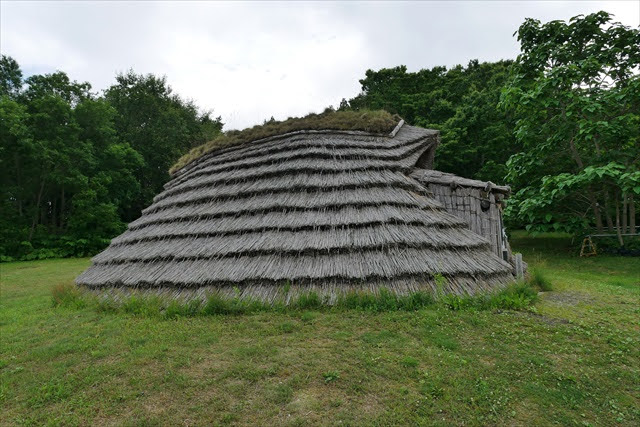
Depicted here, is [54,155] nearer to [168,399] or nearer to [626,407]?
[168,399]

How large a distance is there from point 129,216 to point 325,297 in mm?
27936

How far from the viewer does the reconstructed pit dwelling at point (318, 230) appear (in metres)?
4.88

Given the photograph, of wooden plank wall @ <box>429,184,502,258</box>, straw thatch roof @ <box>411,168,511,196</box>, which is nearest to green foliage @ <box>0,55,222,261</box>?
straw thatch roof @ <box>411,168,511,196</box>

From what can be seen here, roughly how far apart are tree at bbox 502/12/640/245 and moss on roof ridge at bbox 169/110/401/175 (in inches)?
222

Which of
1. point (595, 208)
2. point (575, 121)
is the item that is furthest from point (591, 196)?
point (575, 121)

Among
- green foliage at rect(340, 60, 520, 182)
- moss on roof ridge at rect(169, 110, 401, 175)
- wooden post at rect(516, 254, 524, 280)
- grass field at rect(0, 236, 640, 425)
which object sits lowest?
grass field at rect(0, 236, 640, 425)

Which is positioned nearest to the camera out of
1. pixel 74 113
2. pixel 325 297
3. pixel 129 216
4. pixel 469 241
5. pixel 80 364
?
pixel 80 364

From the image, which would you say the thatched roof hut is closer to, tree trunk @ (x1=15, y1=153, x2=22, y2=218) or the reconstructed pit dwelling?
the reconstructed pit dwelling

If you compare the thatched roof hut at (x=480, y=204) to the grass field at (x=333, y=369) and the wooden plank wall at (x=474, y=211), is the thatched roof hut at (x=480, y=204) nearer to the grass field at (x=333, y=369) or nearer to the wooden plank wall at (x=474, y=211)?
the wooden plank wall at (x=474, y=211)

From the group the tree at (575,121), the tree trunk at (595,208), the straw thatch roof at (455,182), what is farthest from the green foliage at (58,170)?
the tree trunk at (595,208)

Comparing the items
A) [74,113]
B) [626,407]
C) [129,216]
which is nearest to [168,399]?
[626,407]

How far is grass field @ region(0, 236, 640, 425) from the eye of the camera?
2.64m

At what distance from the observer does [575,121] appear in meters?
11.0

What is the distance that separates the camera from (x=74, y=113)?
2152 cm
